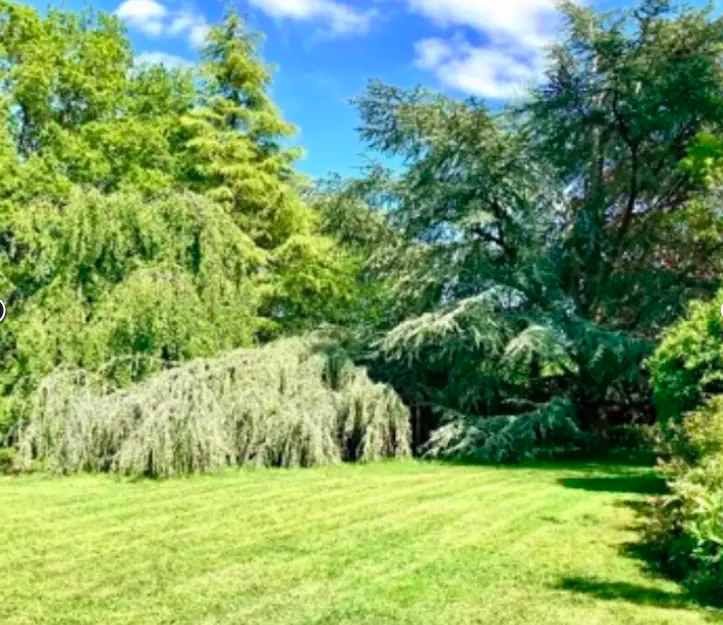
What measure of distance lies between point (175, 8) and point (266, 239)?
5.73 m

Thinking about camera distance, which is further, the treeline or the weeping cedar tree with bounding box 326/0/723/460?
the weeping cedar tree with bounding box 326/0/723/460

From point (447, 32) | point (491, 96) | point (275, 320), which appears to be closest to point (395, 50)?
point (447, 32)

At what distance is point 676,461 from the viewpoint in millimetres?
8180

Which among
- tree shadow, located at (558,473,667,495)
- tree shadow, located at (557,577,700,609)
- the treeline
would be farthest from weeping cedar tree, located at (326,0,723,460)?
tree shadow, located at (557,577,700,609)

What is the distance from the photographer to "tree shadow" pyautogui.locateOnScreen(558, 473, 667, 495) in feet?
35.5

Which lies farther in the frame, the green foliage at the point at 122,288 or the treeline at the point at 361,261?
the green foliage at the point at 122,288

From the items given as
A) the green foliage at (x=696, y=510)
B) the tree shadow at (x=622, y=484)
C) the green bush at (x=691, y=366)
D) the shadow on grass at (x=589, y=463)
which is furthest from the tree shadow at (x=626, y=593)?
the shadow on grass at (x=589, y=463)

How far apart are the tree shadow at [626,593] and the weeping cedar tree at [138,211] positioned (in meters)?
8.48

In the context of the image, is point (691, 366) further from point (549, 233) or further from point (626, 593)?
point (549, 233)

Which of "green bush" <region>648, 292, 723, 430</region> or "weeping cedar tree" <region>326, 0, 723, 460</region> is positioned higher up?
"weeping cedar tree" <region>326, 0, 723, 460</region>

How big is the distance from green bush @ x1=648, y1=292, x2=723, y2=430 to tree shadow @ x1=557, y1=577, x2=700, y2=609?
3.98 metres

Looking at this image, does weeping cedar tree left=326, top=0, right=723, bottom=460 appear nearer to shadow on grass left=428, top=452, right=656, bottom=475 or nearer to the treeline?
the treeline

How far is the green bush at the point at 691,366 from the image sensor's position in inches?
384

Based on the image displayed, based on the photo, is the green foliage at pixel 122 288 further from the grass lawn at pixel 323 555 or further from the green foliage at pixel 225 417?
the grass lawn at pixel 323 555
